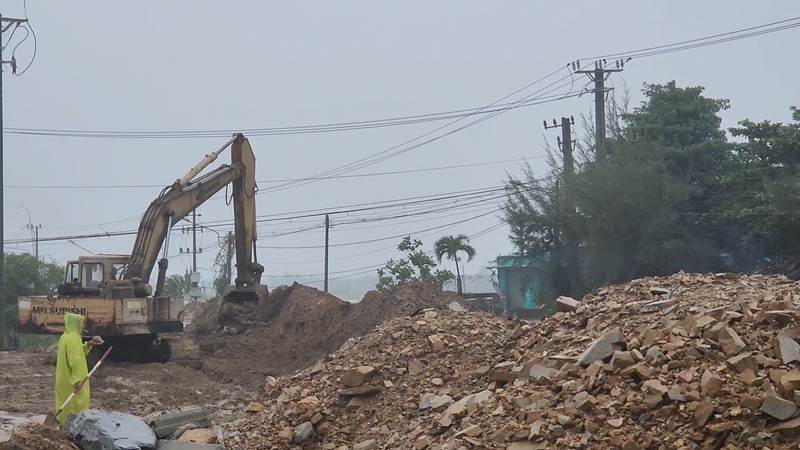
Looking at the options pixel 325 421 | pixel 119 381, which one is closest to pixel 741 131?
pixel 119 381

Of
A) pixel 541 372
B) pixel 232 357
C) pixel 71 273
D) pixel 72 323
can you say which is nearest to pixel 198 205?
pixel 71 273

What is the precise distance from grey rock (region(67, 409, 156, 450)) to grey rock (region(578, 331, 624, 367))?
16.6 ft

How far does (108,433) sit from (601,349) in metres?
5.53

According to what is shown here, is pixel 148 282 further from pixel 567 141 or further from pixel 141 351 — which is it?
pixel 567 141

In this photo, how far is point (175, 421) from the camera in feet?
35.7

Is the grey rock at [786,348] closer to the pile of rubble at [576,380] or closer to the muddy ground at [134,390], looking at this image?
the pile of rubble at [576,380]

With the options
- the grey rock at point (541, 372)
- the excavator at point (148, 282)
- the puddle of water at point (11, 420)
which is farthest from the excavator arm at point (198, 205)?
the grey rock at point (541, 372)

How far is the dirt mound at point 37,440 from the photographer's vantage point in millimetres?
9875

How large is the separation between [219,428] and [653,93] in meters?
22.4

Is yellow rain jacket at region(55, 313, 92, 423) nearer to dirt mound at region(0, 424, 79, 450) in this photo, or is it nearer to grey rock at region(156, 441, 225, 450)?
dirt mound at region(0, 424, 79, 450)

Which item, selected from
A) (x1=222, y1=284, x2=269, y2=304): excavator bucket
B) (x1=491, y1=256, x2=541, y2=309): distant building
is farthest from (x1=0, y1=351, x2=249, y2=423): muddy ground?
(x1=491, y1=256, x2=541, y2=309): distant building

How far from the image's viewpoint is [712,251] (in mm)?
26375

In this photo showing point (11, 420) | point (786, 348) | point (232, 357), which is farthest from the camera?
point (232, 357)

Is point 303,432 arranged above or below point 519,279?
below
